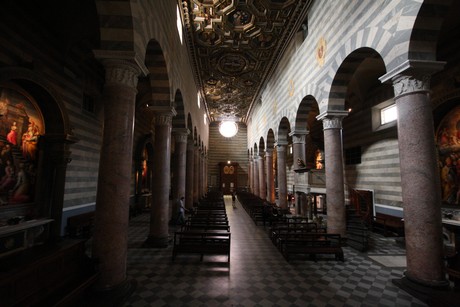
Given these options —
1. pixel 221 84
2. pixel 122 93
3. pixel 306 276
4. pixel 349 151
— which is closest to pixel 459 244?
pixel 306 276

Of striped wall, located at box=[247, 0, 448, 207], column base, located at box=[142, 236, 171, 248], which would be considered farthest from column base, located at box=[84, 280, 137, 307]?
striped wall, located at box=[247, 0, 448, 207]

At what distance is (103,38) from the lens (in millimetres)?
4641

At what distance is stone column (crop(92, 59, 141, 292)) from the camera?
4395mm

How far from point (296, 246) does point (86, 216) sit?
25.8 feet

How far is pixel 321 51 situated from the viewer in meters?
9.23

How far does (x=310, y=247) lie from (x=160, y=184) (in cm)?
519

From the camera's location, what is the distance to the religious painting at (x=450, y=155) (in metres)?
8.65

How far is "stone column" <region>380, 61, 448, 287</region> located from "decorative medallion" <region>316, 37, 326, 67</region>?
4408 millimetres

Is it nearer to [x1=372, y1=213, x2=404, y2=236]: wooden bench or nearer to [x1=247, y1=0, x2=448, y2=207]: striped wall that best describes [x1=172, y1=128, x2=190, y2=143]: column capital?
[x1=247, y1=0, x2=448, y2=207]: striped wall

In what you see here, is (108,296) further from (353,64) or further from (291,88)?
(291,88)

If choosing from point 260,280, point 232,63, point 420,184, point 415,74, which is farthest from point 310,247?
point 232,63

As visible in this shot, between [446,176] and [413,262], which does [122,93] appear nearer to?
[413,262]

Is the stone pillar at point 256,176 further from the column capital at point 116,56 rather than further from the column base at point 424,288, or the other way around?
the column capital at point 116,56

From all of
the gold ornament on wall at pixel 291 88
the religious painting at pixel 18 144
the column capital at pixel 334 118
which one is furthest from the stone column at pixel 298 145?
the religious painting at pixel 18 144
